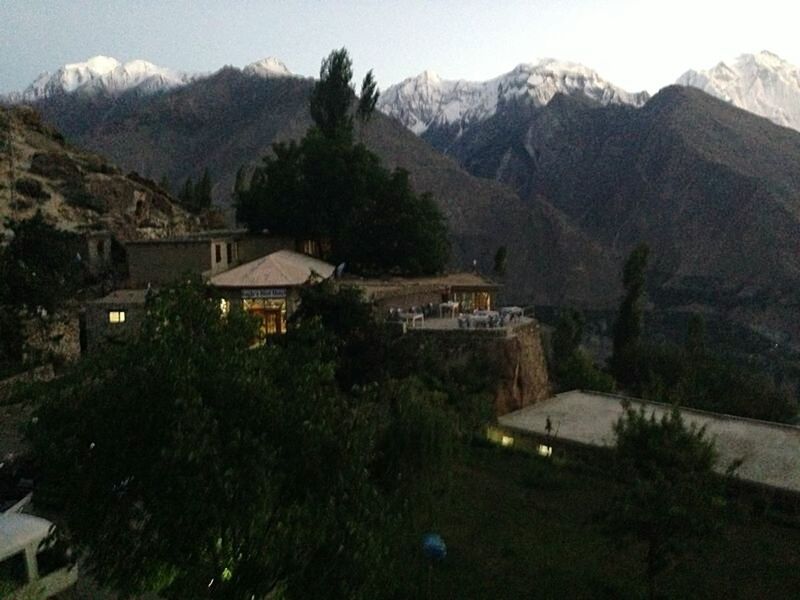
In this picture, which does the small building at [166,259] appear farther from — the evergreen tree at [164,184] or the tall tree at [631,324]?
the tall tree at [631,324]

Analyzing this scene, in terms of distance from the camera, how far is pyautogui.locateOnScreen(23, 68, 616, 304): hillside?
345 feet

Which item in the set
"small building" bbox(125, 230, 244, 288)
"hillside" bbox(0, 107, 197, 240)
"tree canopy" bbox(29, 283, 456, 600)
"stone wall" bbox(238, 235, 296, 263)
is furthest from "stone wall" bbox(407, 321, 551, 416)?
"hillside" bbox(0, 107, 197, 240)

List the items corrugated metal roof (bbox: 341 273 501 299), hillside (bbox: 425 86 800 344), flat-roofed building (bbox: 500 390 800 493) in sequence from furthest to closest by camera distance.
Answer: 1. hillside (bbox: 425 86 800 344)
2. corrugated metal roof (bbox: 341 273 501 299)
3. flat-roofed building (bbox: 500 390 800 493)

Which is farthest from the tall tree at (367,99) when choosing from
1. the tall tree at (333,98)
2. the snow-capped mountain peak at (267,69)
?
the snow-capped mountain peak at (267,69)

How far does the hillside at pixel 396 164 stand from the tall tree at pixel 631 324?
5539 cm

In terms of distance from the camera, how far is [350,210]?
33.0 metres

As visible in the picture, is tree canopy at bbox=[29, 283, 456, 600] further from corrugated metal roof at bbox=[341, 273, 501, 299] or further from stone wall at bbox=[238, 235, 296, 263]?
stone wall at bbox=[238, 235, 296, 263]

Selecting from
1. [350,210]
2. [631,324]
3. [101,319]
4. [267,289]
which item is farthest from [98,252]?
[631,324]

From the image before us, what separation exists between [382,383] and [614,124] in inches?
5873

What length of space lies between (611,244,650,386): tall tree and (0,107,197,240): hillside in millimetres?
29584

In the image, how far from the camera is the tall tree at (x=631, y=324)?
135 feet

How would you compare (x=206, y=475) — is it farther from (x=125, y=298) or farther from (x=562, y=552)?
(x=125, y=298)

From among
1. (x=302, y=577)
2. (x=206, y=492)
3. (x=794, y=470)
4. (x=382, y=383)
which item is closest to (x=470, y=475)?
(x=382, y=383)

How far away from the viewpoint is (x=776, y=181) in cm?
11788
